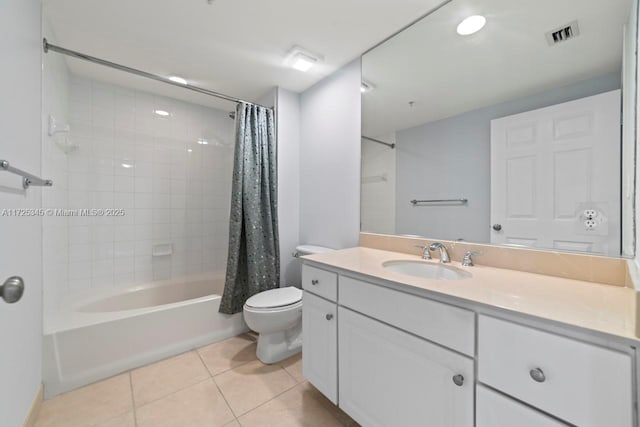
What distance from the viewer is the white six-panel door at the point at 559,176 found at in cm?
92

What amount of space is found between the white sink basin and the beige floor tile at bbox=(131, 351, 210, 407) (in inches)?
55.1

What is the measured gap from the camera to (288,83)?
86.2 inches

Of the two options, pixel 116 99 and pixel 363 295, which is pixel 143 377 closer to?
pixel 363 295

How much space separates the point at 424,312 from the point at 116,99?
3010 millimetres

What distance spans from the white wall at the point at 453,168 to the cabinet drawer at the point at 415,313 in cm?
60

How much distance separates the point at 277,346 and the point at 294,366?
18 cm

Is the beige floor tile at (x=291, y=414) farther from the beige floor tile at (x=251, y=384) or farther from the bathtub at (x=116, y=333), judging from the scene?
the bathtub at (x=116, y=333)

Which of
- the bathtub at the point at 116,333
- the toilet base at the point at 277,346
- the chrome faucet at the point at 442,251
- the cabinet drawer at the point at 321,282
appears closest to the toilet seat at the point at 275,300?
the toilet base at the point at 277,346

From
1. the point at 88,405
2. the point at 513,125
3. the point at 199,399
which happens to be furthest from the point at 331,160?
the point at 88,405

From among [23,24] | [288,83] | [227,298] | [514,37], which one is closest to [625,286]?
[514,37]

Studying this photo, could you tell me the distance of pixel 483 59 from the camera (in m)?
1.25

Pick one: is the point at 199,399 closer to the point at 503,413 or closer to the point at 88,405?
the point at 88,405

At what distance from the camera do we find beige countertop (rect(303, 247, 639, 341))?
0.61 m

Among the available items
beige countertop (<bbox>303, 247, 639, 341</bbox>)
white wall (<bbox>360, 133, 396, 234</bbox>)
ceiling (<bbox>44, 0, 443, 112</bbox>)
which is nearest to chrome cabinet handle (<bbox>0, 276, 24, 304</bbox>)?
beige countertop (<bbox>303, 247, 639, 341</bbox>)
